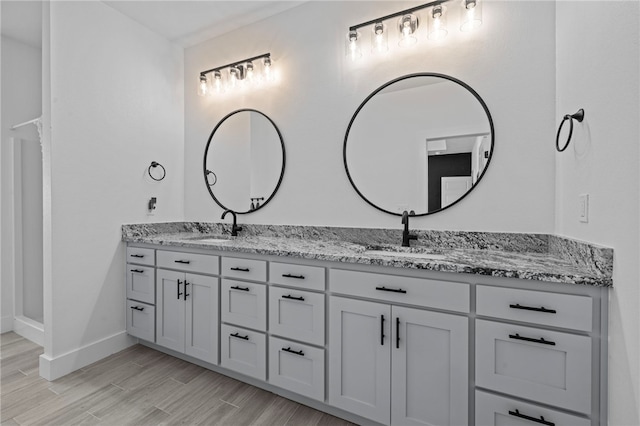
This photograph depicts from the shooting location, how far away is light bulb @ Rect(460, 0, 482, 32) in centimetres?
187

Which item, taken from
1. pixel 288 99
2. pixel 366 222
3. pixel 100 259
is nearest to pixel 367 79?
pixel 288 99

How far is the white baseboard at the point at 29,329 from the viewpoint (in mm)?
2680

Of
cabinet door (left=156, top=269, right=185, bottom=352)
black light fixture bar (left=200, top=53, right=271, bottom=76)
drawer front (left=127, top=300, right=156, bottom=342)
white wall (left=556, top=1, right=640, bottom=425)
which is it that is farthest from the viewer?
black light fixture bar (left=200, top=53, right=271, bottom=76)

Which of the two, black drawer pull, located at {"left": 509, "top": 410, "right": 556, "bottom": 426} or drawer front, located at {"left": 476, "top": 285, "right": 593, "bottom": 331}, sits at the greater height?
drawer front, located at {"left": 476, "top": 285, "right": 593, "bottom": 331}

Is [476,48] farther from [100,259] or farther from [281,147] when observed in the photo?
[100,259]

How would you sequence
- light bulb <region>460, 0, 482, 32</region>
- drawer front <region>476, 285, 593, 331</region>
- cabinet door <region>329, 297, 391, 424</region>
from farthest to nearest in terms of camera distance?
1. light bulb <region>460, 0, 482, 32</region>
2. cabinet door <region>329, 297, 391, 424</region>
3. drawer front <region>476, 285, 593, 331</region>

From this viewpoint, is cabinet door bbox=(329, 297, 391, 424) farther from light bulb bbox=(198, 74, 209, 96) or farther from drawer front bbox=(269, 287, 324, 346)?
light bulb bbox=(198, 74, 209, 96)

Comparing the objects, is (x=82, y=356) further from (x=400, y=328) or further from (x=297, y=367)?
(x=400, y=328)

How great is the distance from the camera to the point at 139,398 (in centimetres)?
194

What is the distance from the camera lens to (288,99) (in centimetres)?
257

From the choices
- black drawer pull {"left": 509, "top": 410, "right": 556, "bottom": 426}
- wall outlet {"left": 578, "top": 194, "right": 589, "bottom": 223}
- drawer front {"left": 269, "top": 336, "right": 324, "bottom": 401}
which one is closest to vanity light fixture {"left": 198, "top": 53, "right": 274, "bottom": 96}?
drawer front {"left": 269, "top": 336, "right": 324, "bottom": 401}

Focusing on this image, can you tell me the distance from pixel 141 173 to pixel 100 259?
0.79m

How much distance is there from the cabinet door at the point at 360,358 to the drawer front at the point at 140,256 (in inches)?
62.4

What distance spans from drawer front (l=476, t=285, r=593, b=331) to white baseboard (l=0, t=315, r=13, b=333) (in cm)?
388
